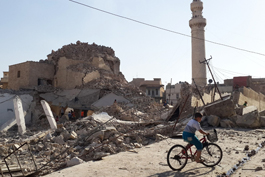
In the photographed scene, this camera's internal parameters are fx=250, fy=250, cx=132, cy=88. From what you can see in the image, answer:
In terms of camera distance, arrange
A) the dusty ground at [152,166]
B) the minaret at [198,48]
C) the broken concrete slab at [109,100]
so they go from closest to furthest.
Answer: the dusty ground at [152,166] → the broken concrete slab at [109,100] → the minaret at [198,48]

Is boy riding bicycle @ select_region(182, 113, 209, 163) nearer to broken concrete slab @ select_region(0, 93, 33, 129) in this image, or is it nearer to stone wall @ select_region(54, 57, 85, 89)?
broken concrete slab @ select_region(0, 93, 33, 129)

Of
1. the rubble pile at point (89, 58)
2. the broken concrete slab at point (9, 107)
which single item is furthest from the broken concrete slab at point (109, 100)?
the broken concrete slab at point (9, 107)

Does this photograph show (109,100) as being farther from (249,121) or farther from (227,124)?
(249,121)

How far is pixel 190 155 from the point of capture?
5.22m

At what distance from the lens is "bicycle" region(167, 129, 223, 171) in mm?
4945

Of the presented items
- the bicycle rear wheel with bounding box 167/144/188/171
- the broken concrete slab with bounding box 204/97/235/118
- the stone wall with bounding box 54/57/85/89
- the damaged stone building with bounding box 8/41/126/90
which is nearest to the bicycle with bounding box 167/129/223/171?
the bicycle rear wheel with bounding box 167/144/188/171

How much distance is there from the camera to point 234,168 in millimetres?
5066

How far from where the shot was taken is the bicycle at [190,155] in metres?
4.95

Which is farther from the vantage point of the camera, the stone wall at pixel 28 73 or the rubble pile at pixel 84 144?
the stone wall at pixel 28 73

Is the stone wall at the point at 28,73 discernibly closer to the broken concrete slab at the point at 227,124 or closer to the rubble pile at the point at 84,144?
the rubble pile at the point at 84,144

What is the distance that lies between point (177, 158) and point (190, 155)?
1.40 ft

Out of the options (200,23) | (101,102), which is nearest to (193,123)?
(101,102)

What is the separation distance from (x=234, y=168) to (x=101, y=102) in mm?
17449

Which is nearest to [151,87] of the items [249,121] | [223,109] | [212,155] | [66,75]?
[66,75]
